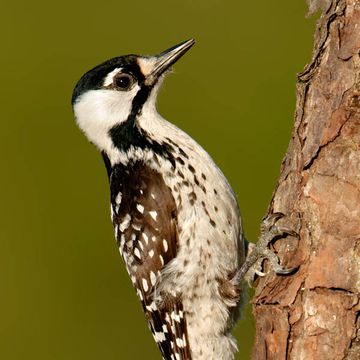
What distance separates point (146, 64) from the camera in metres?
4.52

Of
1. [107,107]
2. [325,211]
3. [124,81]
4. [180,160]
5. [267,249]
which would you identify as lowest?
[267,249]

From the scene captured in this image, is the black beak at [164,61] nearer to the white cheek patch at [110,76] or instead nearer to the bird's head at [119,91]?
the bird's head at [119,91]

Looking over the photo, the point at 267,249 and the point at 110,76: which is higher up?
the point at 110,76

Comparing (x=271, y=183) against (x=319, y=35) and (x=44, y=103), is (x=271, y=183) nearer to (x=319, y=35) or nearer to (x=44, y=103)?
(x=44, y=103)

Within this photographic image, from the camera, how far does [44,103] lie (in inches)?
245

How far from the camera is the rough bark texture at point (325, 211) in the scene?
315 cm

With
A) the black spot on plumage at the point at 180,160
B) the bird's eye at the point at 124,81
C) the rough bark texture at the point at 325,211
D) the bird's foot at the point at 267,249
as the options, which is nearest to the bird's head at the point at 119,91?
the bird's eye at the point at 124,81

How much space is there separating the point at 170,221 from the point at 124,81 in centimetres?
88

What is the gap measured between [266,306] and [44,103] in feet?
10.9

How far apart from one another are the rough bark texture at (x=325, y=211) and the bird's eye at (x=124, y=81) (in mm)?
1349

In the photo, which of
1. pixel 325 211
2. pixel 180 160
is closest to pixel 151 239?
pixel 180 160

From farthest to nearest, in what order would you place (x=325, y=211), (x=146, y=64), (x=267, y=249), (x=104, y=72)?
(x=146, y=64) → (x=104, y=72) → (x=267, y=249) → (x=325, y=211)

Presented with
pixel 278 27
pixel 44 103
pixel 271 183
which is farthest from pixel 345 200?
pixel 44 103

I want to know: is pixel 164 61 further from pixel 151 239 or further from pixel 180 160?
pixel 151 239
